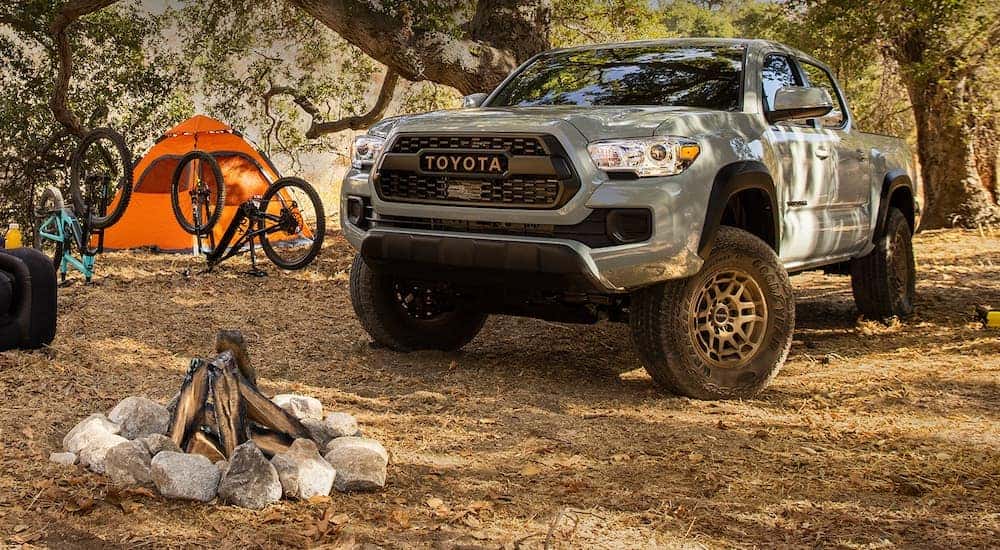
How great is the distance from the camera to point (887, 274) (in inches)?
306

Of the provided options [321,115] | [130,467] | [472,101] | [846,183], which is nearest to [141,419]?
[130,467]

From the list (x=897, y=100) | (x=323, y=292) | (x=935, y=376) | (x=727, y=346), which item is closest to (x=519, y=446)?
(x=727, y=346)

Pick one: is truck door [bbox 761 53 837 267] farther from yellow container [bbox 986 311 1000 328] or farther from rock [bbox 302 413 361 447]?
rock [bbox 302 413 361 447]

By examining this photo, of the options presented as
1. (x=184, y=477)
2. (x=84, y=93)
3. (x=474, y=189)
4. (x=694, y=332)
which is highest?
(x=84, y=93)

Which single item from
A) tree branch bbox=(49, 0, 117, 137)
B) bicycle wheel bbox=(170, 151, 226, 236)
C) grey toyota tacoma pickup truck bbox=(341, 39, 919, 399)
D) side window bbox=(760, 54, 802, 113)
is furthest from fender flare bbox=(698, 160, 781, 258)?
tree branch bbox=(49, 0, 117, 137)

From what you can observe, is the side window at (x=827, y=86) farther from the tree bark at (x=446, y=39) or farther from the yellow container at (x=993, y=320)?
the tree bark at (x=446, y=39)

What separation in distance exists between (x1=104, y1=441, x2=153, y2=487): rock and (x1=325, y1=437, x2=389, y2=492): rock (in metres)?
0.69

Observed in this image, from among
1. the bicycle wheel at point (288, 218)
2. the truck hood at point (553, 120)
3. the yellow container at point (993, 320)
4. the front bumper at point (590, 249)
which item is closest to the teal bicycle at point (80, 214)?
the bicycle wheel at point (288, 218)

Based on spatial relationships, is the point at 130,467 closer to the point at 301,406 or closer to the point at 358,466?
the point at 358,466

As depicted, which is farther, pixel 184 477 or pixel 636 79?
pixel 636 79

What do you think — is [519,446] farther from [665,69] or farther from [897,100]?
[897,100]

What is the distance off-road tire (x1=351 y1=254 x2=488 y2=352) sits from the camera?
6.38 meters

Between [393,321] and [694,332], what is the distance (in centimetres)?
197

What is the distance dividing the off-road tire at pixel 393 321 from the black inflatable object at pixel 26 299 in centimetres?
179
